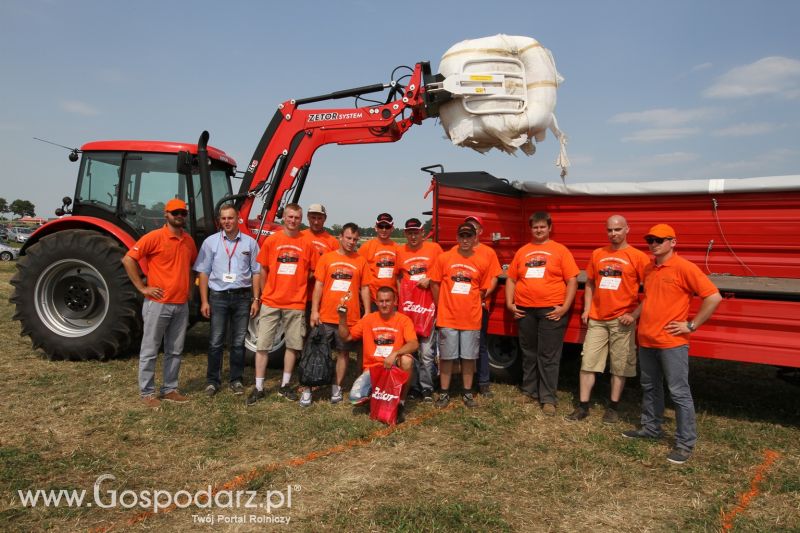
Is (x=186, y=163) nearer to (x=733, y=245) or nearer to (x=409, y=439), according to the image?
(x=409, y=439)

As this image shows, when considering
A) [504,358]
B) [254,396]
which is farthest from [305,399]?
[504,358]

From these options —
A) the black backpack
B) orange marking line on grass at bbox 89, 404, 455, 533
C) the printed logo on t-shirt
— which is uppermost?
the printed logo on t-shirt

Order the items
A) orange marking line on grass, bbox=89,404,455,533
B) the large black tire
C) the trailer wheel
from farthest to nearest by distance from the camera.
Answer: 1. the large black tire
2. the trailer wheel
3. orange marking line on grass, bbox=89,404,455,533

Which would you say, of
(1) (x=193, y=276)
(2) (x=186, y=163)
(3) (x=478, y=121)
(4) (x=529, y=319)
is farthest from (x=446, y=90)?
(1) (x=193, y=276)

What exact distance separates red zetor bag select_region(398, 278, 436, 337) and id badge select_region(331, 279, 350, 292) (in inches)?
22.0

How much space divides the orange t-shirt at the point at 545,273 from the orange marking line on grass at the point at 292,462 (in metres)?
1.35

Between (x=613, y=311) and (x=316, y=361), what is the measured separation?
255 centimetres

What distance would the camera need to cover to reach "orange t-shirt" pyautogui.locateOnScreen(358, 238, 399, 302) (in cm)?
504

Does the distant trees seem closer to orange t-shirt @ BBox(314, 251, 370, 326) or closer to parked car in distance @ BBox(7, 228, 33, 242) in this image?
parked car in distance @ BBox(7, 228, 33, 242)

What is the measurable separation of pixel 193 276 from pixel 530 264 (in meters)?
3.45

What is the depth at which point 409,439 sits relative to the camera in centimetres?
403

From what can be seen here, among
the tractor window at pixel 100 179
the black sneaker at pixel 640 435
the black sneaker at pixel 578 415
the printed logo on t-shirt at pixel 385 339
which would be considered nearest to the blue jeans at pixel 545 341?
the black sneaker at pixel 578 415

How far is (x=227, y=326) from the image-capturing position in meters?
5.00

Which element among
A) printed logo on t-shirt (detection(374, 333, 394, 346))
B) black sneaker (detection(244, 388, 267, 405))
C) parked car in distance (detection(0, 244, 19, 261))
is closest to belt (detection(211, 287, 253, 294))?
black sneaker (detection(244, 388, 267, 405))
